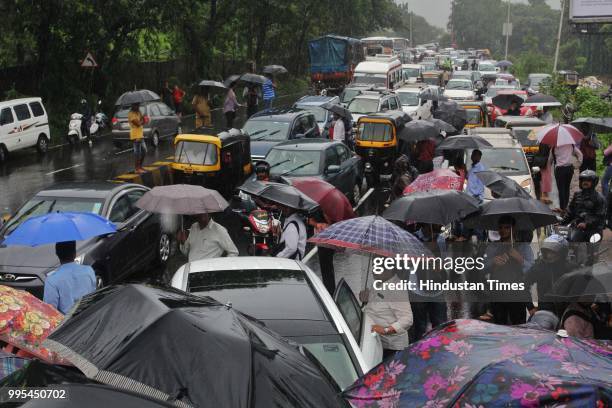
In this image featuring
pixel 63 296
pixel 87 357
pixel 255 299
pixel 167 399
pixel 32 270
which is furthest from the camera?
pixel 32 270

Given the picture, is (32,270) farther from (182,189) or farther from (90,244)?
(182,189)

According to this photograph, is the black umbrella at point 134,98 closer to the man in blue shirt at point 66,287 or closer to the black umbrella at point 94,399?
the man in blue shirt at point 66,287

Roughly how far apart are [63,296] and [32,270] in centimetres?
332

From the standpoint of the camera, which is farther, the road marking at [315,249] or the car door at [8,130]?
the car door at [8,130]

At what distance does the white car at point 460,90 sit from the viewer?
36.0 meters

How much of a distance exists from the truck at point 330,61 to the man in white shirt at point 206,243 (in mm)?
37918

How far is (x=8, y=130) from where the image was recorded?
76.5ft

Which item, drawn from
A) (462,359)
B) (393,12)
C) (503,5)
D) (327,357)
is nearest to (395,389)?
(462,359)

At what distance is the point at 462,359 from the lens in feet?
15.8

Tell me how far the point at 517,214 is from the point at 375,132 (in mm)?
11358

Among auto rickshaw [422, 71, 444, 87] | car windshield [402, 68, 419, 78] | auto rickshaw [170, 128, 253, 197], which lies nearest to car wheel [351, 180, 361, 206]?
auto rickshaw [170, 128, 253, 197]

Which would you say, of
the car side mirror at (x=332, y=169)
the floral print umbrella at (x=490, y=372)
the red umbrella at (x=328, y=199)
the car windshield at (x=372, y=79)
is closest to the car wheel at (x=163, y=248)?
the red umbrella at (x=328, y=199)

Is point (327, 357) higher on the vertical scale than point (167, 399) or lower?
lower

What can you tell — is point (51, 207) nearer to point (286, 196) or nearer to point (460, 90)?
point (286, 196)
